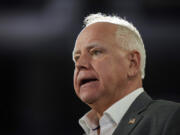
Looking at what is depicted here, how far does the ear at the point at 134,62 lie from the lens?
5.17ft

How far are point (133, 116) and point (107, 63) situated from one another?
0.84 feet

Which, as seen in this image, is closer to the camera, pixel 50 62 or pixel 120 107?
pixel 120 107

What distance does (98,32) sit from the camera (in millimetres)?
1590

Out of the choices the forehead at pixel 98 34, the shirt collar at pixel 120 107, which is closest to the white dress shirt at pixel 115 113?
the shirt collar at pixel 120 107

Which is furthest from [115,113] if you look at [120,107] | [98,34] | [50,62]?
[50,62]

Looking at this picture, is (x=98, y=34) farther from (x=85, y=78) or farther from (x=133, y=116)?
(x=133, y=116)

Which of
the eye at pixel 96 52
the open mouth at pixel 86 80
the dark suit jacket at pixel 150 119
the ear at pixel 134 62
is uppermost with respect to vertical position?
the eye at pixel 96 52

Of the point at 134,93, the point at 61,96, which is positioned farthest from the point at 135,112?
the point at 61,96

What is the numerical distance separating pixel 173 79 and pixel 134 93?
1581 mm

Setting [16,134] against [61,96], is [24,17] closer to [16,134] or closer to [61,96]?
[61,96]

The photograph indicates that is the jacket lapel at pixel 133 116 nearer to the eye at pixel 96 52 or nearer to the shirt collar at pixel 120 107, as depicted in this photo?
the shirt collar at pixel 120 107

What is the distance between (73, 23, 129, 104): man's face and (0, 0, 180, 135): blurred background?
134 centimetres

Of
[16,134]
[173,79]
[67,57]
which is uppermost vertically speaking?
[67,57]

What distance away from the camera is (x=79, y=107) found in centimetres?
321
